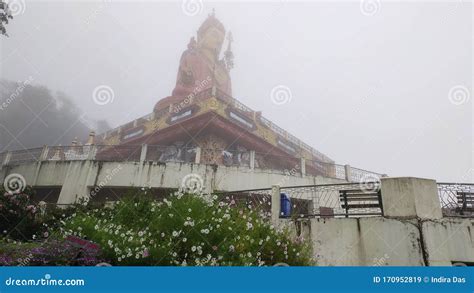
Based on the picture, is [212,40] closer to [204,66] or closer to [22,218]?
[204,66]

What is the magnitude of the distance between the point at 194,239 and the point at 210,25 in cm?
3623

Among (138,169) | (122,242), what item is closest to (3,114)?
(138,169)

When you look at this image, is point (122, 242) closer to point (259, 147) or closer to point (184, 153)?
point (184, 153)

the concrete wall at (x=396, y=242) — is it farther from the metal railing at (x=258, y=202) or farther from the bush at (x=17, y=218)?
the bush at (x=17, y=218)

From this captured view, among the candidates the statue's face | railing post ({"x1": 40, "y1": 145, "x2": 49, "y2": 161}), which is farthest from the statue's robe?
railing post ({"x1": 40, "y1": 145, "x2": 49, "y2": 161})

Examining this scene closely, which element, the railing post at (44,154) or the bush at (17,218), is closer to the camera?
the bush at (17,218)

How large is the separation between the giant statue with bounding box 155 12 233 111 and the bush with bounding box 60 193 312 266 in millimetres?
22986

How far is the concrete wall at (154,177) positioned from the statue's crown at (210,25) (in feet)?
87.4

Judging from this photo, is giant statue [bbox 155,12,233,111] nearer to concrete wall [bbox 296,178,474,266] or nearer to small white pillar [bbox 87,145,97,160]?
small white pillar [bbox 87,145,97,160]

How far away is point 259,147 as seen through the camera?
74.4ft

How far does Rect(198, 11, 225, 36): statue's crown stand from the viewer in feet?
121

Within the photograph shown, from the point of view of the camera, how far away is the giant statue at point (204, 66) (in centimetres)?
3058

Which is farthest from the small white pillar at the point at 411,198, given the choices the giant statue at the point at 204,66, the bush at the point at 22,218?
the giant statue at the point at 204,66
